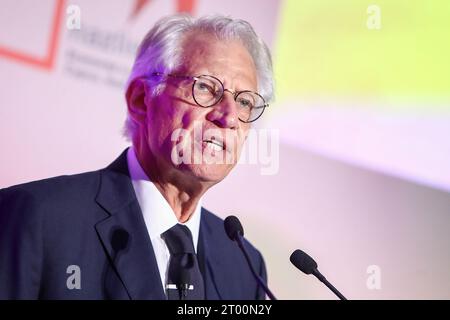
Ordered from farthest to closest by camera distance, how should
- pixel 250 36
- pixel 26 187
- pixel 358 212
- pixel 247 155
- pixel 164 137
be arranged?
1. pixel 358 212
2. pixel 247 155
3. pixel 250 36
4. pixel 164 137
5. pixel 26 187

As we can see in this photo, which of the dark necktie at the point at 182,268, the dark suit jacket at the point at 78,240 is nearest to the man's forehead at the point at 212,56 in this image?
the dark suit jacket at the point at 78,240

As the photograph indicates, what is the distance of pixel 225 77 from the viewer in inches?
82.7

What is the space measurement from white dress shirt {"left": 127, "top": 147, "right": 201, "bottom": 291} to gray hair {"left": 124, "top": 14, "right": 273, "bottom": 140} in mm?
193

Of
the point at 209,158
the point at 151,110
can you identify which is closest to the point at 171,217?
the point at 209,158

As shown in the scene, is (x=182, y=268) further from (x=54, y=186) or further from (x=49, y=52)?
(x=49, y=52)

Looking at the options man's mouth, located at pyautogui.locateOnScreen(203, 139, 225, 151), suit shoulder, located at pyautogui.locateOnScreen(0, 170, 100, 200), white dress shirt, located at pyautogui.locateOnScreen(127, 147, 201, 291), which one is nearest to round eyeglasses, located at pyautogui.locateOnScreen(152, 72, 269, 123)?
man's mouth, located at pyautogui.locateOnScreen(203, 139, 225, 151)

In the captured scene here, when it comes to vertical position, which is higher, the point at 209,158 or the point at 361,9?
the point at 361,9

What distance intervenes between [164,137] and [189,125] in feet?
0.31

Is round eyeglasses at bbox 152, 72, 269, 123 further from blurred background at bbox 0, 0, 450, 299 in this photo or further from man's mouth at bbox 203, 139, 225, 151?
blurred background at bbox 0, 0, 450, 299

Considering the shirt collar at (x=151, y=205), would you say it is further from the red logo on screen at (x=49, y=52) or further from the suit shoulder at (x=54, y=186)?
the red logo on screen at (x=49, y=52)

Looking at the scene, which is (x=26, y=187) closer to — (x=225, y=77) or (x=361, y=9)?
(x=225, y=77)

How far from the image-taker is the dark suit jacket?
1.79 m

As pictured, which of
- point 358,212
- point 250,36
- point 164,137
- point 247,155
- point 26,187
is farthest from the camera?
point 358,212

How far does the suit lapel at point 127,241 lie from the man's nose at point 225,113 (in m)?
0.36
